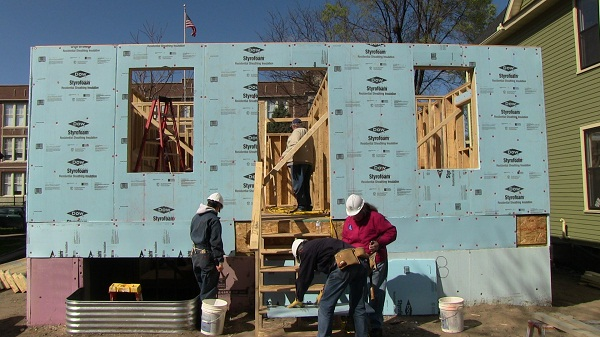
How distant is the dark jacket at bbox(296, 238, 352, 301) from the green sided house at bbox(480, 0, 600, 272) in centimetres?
917

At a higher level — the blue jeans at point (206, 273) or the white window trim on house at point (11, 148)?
the white window trim on house at point (11, 148)

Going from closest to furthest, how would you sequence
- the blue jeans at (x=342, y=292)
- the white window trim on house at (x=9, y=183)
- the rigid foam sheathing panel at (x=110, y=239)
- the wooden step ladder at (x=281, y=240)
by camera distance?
the blue jeans at (x=342, y=292) < the wooden step ladder at (x=281, y=240) < the rigid foam sheathing panel at (x=110, y=239) < the white window trim on house at (x=9, y=183)

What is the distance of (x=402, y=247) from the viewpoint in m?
7.40

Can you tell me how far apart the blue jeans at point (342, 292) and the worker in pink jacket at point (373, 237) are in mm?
678

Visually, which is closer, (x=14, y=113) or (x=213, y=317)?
(x=213, y=317)

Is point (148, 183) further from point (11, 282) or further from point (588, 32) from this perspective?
point (588, 32)

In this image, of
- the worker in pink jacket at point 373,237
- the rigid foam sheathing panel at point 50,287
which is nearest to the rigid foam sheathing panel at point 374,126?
the worker in pink jacket at point 373,237

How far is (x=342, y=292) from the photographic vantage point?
5.11 m

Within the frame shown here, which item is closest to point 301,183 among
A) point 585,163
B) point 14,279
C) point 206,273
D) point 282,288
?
point 282,288

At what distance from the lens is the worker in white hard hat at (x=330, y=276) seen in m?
5.00

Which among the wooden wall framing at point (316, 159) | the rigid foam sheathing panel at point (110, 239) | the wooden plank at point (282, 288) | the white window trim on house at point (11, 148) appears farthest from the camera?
the white window trim on house at point (11, 148)

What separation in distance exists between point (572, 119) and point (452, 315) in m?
8.45

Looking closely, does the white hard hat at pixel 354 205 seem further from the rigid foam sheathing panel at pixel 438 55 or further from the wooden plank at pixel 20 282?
the wooden plank at pixel 20 282

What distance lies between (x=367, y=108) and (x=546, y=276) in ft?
13.5
